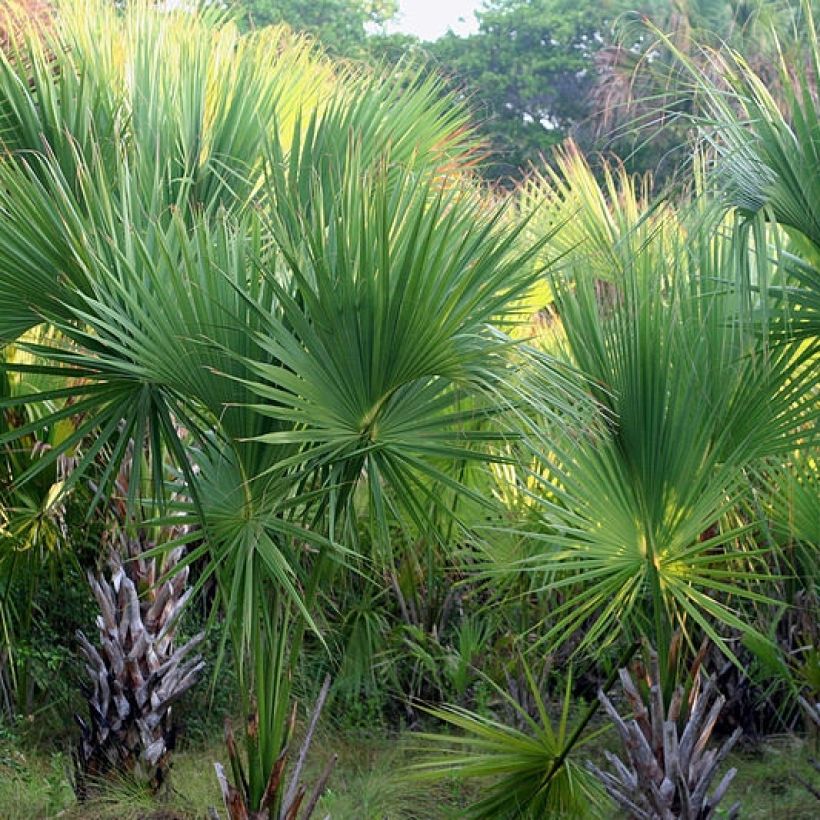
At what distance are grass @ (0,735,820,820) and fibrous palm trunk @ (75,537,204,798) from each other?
16 cm

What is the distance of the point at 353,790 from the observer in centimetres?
642

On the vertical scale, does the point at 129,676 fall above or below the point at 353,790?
above

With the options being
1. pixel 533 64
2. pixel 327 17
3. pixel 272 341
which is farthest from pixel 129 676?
pixel 327 17

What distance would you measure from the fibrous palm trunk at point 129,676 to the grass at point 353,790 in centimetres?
16

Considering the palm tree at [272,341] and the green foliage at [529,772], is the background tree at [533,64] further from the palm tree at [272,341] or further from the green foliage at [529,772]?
the palm tree at [272,341]

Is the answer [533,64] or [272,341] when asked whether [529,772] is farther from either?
[533,64]

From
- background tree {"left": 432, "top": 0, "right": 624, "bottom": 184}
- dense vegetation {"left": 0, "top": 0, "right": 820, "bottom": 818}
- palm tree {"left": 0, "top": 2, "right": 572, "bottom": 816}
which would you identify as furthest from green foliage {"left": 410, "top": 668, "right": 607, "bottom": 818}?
background tree {"left": 432, "top": 0, "right": 624, "bottom": 184}

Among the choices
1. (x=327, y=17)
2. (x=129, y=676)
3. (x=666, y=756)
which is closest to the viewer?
(x=666, y=756)

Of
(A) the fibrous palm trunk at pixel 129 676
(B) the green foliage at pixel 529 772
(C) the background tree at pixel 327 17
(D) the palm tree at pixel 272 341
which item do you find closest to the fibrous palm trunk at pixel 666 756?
(B) the green foliage at pixel 529 772

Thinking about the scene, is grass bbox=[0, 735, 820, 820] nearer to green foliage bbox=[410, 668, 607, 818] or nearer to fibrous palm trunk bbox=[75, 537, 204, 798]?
fibrous palm trunk bbox=[75, 537, 204, 798]

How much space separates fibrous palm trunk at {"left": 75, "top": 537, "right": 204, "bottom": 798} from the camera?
244 inches

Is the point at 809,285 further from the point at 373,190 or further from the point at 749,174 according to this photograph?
the point at 373,190

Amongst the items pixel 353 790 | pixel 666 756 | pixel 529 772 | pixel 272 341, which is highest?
pixel 272 341

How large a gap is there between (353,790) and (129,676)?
1323mm
